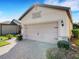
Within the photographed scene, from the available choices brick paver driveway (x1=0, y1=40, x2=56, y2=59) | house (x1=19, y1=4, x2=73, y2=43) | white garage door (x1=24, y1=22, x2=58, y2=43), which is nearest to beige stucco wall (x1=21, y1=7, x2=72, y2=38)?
house (x1=19, y1=4, x2=73, y2=43)

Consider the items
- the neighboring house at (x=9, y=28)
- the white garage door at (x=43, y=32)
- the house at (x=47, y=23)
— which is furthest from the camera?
the neighboring house at (x=9, y=28)

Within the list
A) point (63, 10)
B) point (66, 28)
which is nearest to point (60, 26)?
point (66, 28)

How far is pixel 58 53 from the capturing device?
14.7 ft

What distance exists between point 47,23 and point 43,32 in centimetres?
122

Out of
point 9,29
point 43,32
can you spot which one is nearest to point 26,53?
point 43,32

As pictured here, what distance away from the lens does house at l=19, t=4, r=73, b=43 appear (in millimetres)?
10380

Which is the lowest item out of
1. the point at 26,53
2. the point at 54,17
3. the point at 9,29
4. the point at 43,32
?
the point at 26,53

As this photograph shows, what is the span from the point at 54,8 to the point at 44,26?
2.68 metres

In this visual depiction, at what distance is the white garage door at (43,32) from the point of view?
1163cm

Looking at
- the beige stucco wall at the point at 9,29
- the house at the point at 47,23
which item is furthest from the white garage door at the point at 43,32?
the beige stucco wall at the point at 9,29

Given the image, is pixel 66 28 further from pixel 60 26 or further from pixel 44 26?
pixel 44 26

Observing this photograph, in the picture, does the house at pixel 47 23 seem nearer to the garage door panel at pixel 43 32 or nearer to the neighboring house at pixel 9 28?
the garage door panel at pixel 43 32

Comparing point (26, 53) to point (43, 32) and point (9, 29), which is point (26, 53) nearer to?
point (43, 32)

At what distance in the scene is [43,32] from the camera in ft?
42.0
